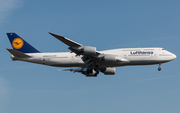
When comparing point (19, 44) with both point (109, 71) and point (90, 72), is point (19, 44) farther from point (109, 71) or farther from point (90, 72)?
point (109, 71)

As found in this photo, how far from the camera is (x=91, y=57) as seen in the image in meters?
46.9

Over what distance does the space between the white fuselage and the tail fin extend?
109 inches

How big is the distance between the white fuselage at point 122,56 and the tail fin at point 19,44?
2760 millimetres

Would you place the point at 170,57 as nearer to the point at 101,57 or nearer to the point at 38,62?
the point at 101,57

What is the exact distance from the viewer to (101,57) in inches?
1850

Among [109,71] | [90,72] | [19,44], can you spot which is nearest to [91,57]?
[90,72]

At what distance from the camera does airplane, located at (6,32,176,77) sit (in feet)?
151

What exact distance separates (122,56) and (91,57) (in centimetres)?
614

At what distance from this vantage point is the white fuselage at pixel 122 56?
48219 millimetres

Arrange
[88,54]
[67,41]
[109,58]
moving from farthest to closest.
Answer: [109,58], [88,54], [67,41]

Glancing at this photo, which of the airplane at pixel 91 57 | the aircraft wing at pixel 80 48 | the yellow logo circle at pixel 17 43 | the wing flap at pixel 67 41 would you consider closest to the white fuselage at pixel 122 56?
the airplane at pixel 91 57

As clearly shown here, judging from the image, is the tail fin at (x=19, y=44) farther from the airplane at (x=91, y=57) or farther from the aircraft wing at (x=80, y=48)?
the aircraft wing at (x=80, y=48)

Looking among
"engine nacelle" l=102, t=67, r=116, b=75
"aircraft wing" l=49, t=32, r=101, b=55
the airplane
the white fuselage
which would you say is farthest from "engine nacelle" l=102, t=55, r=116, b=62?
"engine nacelle" l=102, t=67, r=116, b=75

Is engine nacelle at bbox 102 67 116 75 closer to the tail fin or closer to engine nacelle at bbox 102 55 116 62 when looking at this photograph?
engine nacelle at bbox 102 55 116 62
